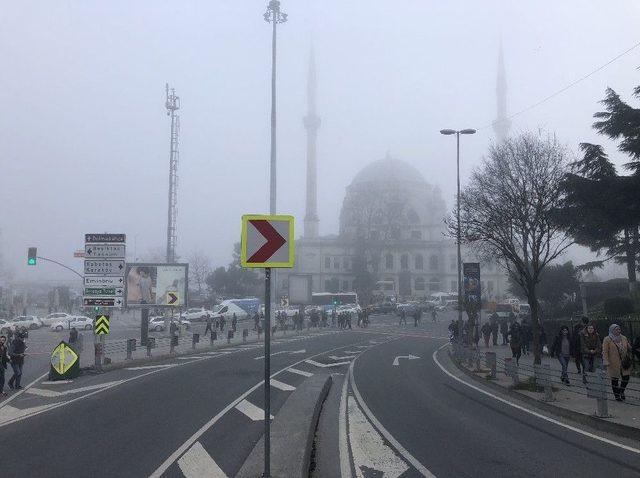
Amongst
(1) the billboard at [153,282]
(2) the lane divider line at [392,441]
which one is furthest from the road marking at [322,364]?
(1) the billboard at [153,282]

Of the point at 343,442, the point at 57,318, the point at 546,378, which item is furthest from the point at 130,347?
the point at 57,318

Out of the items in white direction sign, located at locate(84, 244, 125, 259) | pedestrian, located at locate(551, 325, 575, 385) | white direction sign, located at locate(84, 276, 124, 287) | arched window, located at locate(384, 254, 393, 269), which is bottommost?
pedestrian, located at locate(551, 325, 575, 385)

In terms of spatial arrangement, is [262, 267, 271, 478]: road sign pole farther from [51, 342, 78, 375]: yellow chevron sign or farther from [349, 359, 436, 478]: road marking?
[51, 342, 78, 375]: yellow chevron sign

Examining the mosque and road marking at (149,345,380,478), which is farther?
the mosque

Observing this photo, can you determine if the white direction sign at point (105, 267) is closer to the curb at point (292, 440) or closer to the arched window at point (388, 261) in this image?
the curb at point (292, 440)

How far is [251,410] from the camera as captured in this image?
13.7 meters

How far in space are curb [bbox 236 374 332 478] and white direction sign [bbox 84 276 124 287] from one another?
1243 centimetres

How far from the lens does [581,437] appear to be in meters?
10.9

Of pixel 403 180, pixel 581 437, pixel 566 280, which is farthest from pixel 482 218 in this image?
pixel 403 180

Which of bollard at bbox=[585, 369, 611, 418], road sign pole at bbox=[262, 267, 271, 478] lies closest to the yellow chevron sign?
road sign pole at bbox=[262, 267, 271, 478]

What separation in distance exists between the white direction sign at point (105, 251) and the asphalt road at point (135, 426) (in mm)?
5947

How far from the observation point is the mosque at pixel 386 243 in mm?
97188

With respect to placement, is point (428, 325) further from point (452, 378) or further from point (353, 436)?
point (353, 436)

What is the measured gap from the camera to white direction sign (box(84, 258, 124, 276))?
2538 cm
